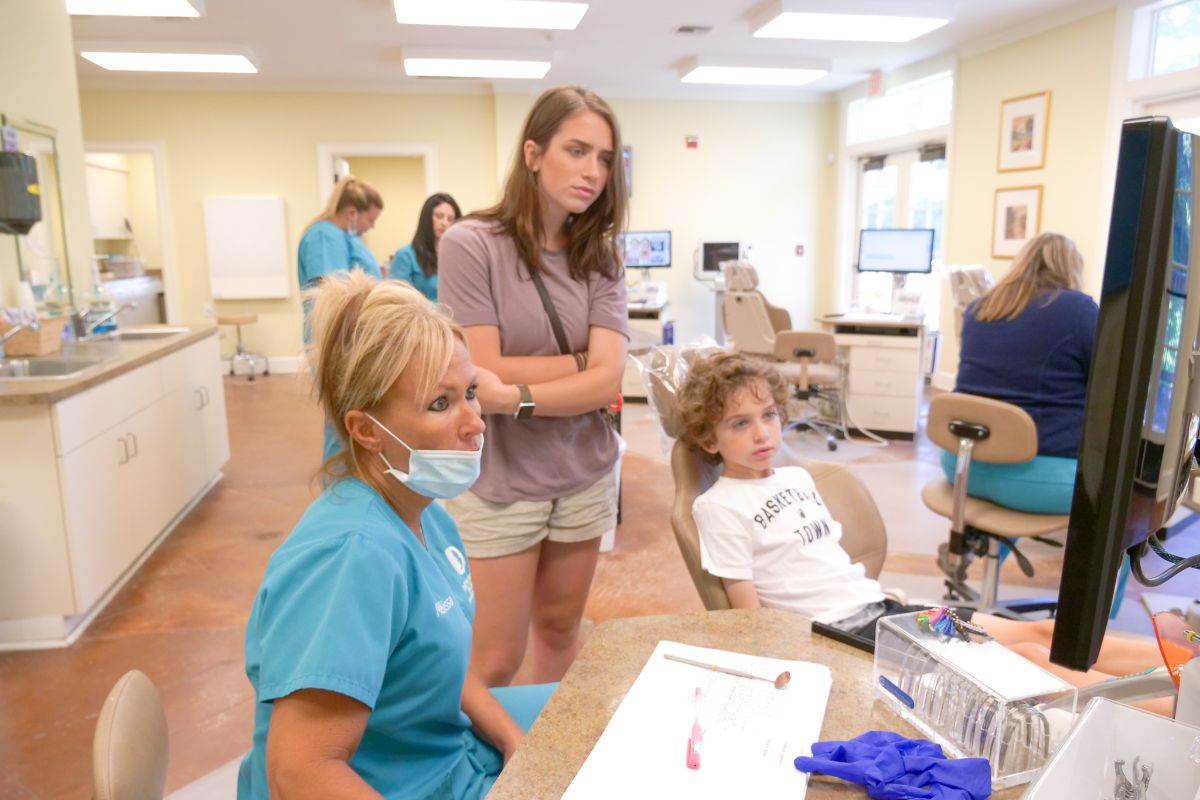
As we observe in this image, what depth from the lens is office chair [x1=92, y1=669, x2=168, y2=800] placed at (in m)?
0.84

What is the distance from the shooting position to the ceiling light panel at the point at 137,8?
199 inches

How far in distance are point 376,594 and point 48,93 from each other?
12.8ft

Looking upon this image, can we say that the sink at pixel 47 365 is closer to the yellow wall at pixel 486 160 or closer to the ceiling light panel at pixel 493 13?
the ceiling light panel at pixel 493 13

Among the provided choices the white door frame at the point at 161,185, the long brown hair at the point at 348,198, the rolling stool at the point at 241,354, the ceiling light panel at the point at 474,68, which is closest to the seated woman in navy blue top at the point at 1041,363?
the long brown hair at the point at 348,198

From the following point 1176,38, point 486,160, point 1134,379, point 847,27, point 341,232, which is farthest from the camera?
point 486,160

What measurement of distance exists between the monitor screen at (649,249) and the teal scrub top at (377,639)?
21.7 feet

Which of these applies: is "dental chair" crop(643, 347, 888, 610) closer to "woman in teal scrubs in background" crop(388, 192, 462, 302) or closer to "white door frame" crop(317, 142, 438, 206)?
"woman in teal scrubs in background" crop(388, 192, 462, 302)

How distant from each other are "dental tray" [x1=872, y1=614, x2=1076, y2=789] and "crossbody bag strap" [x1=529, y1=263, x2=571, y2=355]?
0.89m

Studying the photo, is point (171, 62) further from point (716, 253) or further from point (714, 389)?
point (714, 389)

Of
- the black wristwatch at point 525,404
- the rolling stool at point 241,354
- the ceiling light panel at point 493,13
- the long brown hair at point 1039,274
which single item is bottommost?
the rolling stool at point 241,354

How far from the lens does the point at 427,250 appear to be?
407 centimetres

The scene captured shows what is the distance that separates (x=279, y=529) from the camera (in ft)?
12.8

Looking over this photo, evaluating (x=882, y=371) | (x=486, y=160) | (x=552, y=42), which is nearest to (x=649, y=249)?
(x=552, y=42)

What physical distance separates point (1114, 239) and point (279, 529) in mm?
3855
